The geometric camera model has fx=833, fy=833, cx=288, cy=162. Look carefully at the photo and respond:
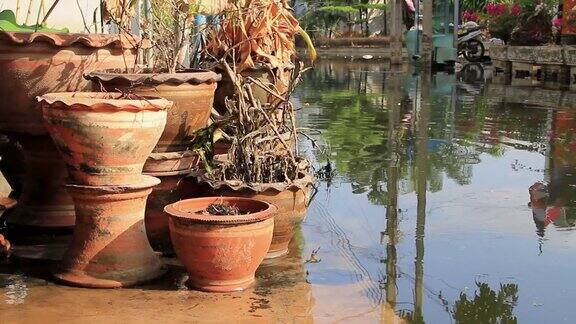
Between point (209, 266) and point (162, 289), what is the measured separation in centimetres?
25

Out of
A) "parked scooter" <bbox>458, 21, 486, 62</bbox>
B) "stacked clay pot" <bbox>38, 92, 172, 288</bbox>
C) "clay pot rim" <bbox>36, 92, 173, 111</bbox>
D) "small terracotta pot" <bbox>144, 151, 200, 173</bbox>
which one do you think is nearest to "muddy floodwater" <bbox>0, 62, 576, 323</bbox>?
"stacked clay pot" <bbox>38, 92, 172, 288</bbox>

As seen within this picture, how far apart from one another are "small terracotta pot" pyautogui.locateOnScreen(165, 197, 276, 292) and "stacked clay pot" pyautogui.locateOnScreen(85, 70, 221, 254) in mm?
567

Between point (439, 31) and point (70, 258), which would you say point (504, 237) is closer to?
point (70, 258)

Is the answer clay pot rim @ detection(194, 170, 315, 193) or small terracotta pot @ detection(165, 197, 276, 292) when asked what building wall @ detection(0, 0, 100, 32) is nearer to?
clay pot rim @ detection(194, 170, 315, 193)

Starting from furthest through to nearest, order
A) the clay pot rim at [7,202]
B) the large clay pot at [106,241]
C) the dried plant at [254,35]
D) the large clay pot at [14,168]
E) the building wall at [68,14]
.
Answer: the building wall at [68,14]
the dried plant at [254,35]
the large clay pot at [14,168]
the clay pot rim at [7,202]
the large clay pot at [106,241]

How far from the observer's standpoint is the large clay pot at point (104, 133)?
3.56m

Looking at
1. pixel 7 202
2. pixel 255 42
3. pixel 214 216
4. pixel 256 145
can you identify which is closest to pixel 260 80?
pixel 255 42

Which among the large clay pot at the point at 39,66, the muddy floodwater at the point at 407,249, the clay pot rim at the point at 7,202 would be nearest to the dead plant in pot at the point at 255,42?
the muddy floodwater at the point at 407,249

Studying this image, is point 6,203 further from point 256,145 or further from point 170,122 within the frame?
point 256,145

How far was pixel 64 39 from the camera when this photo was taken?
4.27 metres

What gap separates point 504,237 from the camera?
15.8ft

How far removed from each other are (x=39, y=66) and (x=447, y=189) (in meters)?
3.10

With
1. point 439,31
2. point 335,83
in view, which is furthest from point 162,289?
point 439,31

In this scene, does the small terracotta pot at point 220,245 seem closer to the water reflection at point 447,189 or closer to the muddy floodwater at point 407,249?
the muddy floodwater at point 407,249
